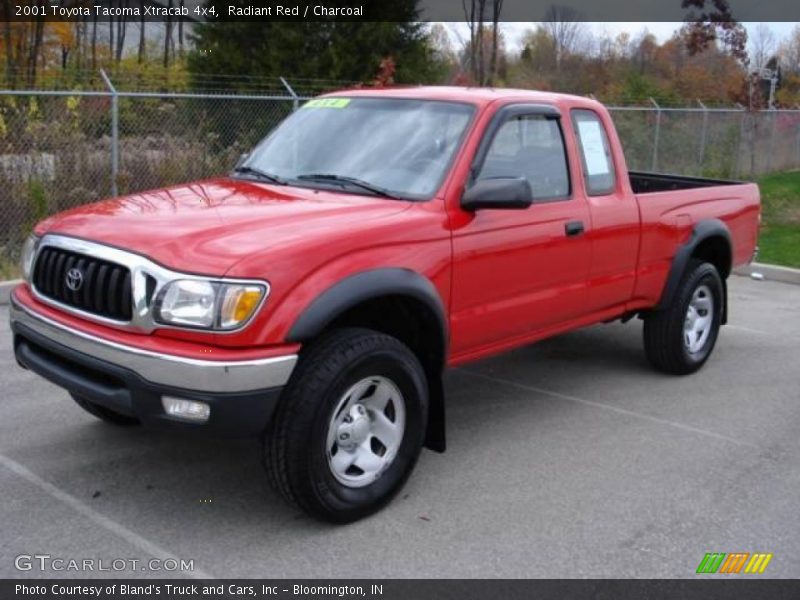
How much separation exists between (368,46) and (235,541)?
56.2ft

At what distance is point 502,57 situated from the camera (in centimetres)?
3180

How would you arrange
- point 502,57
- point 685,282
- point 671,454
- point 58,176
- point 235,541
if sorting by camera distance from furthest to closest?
point 502,57
point 58,176
point 685,282
point 671,454
point 235,541

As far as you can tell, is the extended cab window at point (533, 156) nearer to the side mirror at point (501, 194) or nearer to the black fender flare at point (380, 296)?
the side mirror at point (501, 194)

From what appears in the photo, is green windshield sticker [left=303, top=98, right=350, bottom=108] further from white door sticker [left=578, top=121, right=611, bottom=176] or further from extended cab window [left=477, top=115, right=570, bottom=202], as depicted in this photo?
white door sticker [left=578, top=121, right=611, bottom=176]

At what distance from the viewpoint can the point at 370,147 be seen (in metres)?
4.80

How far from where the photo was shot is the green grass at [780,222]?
11.4 metres

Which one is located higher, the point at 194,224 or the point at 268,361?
the point at 194,224

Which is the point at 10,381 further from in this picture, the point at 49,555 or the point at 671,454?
the point at 671,454

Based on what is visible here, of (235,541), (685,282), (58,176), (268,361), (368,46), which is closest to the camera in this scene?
(268,361)

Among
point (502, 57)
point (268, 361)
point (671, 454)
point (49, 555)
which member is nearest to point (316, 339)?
point (268, 361)

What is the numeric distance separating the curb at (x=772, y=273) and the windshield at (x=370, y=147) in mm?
6845

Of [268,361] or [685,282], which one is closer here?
[268,361]

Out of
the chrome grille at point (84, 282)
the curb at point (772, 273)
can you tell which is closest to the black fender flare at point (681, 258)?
the chrome grille at point (84, 282)
